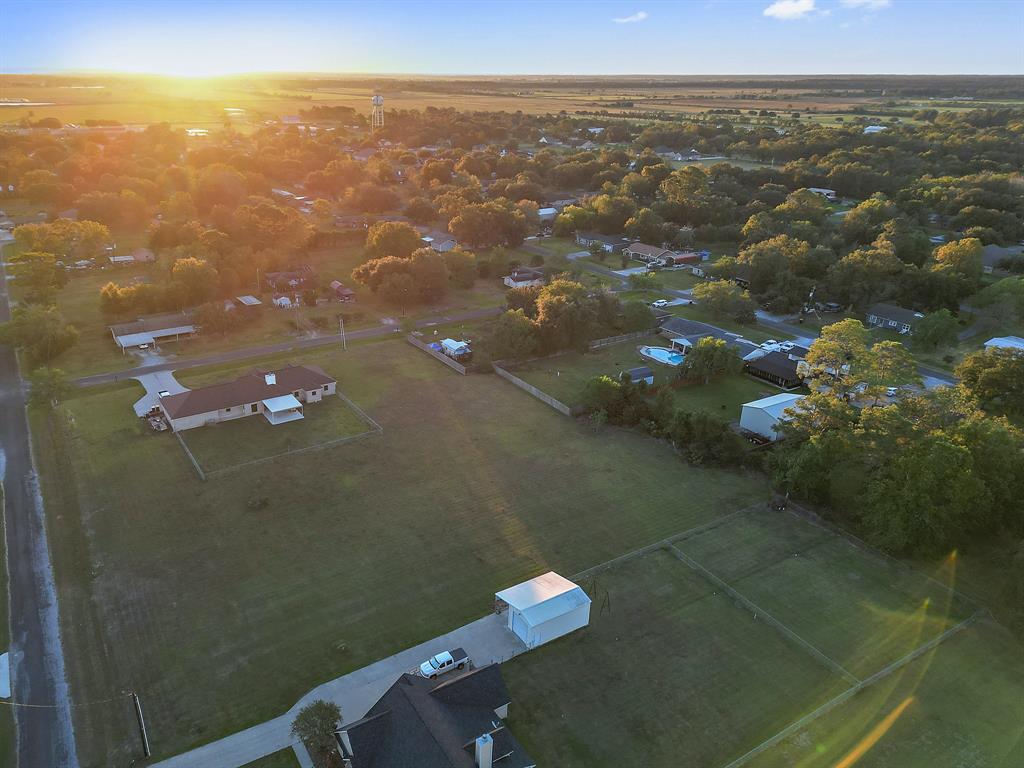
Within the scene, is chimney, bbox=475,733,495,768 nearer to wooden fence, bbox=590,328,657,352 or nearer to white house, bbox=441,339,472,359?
white house, bbox=441,339,472,359

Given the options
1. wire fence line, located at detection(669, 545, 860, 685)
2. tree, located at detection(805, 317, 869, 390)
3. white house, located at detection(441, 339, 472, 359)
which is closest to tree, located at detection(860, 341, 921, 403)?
tree, located at detection(805, 317, 869, 390)

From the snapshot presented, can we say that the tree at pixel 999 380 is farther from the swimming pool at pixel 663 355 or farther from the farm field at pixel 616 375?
the swimming pool at pixel 663 355

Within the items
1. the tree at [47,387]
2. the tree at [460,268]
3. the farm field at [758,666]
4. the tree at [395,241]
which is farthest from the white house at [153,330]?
the farm field at [758,666]

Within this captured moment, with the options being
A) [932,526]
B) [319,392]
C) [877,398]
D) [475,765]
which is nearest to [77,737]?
[475,765]

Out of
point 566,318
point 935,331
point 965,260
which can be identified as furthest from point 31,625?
point 965,260

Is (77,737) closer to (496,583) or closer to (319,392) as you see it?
(496,583)

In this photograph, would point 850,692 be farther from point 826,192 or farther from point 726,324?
point 826,192
